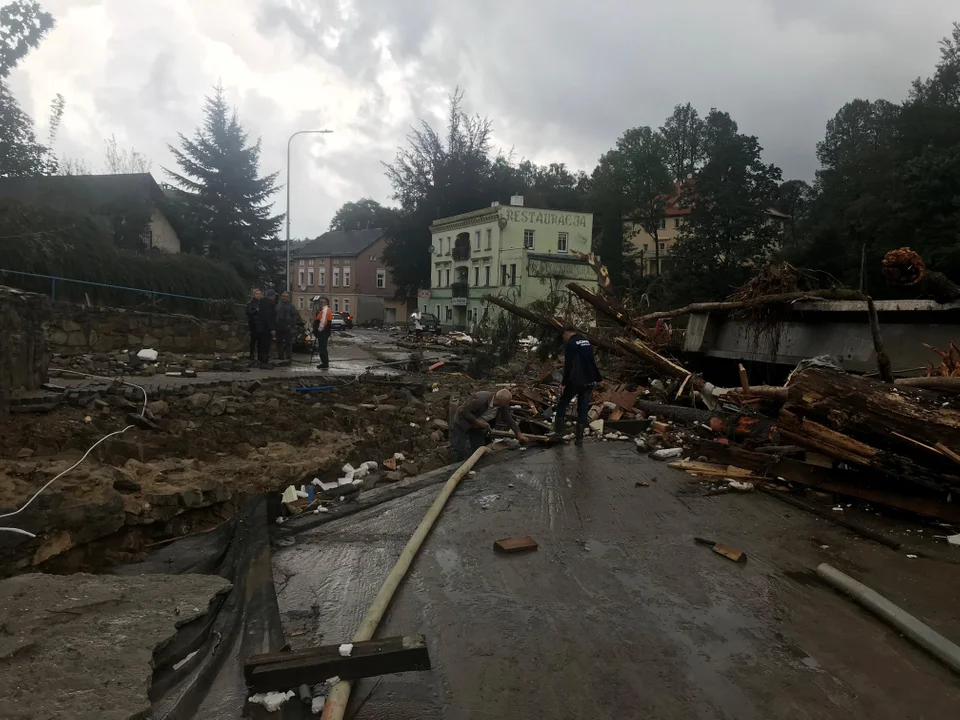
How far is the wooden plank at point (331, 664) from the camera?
286cm

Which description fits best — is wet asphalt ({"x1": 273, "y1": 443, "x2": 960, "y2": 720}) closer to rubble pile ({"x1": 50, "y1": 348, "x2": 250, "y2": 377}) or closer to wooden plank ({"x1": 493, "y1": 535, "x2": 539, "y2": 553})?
wooden plank ({"x1": 493, "y1": 535, "x2": 539, "y2": 553})

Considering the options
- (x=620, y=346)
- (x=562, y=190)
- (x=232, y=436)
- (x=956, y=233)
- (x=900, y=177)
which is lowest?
(x=232, y=436)

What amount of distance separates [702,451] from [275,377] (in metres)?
8.47

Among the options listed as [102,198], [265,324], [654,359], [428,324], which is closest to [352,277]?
[428,324]

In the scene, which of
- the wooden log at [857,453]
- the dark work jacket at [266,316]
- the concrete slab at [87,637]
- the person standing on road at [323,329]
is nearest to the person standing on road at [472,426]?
the wooden log at [857,453]

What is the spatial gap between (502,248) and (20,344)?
39.3 m

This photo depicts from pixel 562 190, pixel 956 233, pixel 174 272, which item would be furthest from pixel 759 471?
pixel 562 190

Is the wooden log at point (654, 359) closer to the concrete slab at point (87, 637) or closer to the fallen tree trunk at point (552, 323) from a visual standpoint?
the fallen tree trunk at point (552, 323)

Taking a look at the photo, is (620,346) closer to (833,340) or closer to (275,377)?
(833,340)

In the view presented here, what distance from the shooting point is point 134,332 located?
621 inches

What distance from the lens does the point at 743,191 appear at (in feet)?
140

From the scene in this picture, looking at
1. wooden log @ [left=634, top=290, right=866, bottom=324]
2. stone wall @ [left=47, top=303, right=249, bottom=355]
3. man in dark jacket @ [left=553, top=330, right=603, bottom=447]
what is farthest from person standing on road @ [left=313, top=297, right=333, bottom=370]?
wooden log @ [left=634, top=290, right=866, bottom=324]

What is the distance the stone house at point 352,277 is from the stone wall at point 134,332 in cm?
4315

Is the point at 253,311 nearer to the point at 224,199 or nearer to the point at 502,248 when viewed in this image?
the point at 224,199
